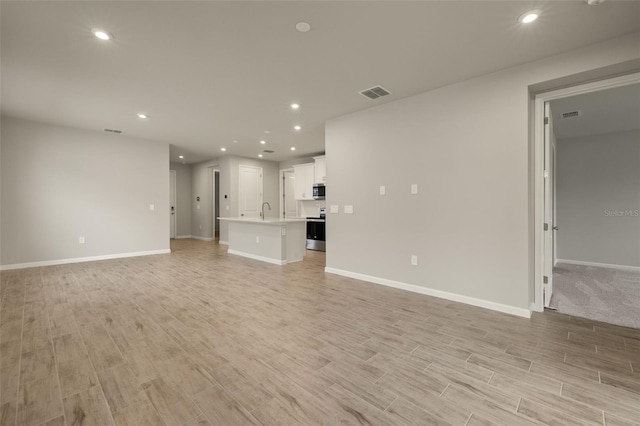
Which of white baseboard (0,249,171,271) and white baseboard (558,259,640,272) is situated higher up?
white baseboard (0,249,171,271)

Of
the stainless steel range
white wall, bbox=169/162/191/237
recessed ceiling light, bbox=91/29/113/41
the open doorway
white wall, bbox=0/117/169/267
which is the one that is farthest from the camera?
white wall, bbox=169/162/191/237

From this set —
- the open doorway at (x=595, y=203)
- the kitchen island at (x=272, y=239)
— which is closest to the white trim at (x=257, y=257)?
the kitchen island at (x=272, y=239)

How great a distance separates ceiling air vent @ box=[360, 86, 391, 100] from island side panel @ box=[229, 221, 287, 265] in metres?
3.02

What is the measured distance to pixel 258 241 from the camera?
605 centimetres

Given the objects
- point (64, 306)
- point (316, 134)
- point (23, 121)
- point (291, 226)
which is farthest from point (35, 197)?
point (316, 134)

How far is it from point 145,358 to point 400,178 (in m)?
3.53

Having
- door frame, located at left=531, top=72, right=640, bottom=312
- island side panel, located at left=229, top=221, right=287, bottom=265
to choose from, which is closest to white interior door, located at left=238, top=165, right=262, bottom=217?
island side panel, located at left=229, top=221, right=287, bottom=265

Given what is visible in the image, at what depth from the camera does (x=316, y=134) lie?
5.84 m

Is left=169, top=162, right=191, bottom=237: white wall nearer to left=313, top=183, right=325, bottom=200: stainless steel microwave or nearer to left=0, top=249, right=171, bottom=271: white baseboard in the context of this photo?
left=0, top=249, right=171, bottom=271: white baseboard

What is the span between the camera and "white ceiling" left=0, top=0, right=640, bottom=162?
83.4 inches

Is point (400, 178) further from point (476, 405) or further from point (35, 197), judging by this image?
point (35, 197)

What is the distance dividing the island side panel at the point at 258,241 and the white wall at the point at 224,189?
1.70 m

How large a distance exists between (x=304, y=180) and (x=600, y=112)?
6393 millimetres

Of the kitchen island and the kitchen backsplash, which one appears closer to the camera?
the kitchen island
